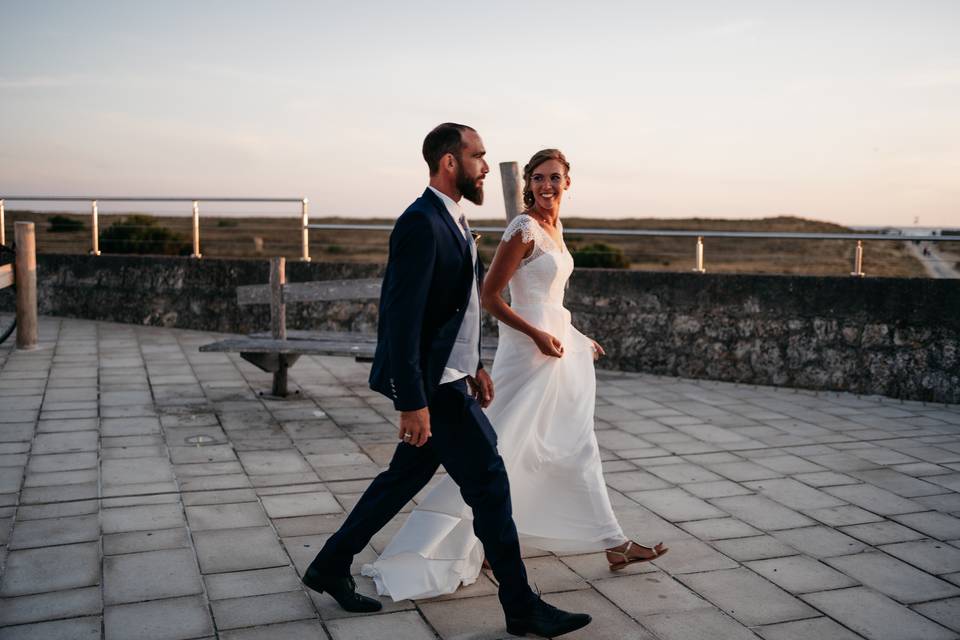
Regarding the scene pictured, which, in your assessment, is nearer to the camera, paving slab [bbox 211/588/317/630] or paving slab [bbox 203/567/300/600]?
paving slab [bbox 211/588/317/630]

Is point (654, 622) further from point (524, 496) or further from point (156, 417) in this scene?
point (156, 417)

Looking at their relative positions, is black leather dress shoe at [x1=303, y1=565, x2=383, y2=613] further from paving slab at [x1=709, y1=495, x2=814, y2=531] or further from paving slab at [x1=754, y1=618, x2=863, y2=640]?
paving slab at [x1=709, y1=495, x2=814, y2=531]

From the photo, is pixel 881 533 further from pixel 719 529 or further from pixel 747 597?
pixel 747 597

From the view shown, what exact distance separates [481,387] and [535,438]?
0.63 m

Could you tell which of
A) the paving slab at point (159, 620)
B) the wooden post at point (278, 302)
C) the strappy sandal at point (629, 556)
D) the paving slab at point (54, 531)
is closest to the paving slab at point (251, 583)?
the paving slab at point (159, 620)

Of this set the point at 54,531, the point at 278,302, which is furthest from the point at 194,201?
the point at 54,531

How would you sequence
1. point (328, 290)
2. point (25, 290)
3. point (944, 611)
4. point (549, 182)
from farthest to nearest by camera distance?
point (25, 290) < point (328, 290) < point (549, 182) < point (944, 611)

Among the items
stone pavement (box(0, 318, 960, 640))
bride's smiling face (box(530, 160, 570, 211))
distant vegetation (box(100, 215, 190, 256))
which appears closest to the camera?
stone pavement (box(0, 318, 960, 640))

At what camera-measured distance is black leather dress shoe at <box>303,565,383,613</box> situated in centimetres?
353

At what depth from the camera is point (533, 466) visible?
13.1 ft

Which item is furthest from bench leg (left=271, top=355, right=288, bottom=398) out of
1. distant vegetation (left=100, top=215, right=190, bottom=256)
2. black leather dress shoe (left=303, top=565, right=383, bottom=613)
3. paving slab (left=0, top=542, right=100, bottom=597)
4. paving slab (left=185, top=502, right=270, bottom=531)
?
distant vegetation (left=100, top=215, right=190, bottom=256)

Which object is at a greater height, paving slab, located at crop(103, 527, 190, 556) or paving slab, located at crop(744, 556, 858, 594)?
paving slab, located at crop(103, 527, 190, 556)

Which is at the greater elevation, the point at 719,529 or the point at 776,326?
the point at 776,326

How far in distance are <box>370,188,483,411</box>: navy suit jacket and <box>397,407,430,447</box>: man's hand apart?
0.03 metres
